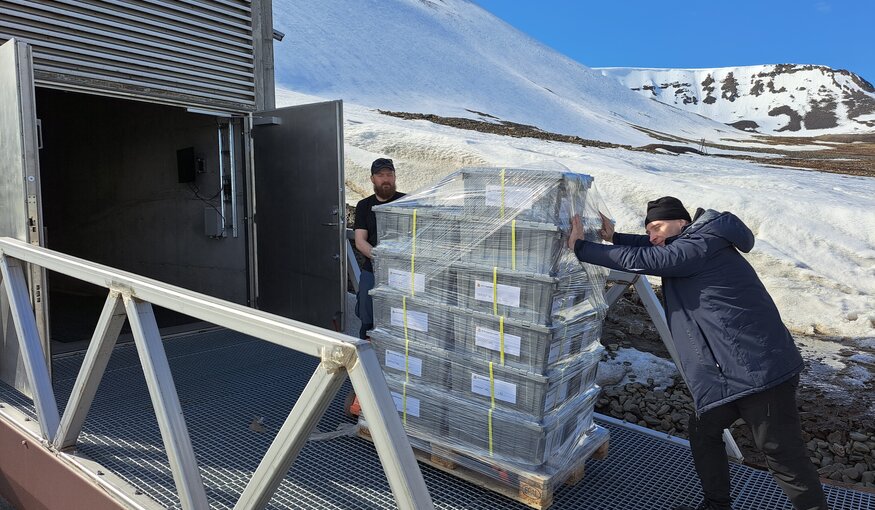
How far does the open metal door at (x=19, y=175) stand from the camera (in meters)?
4.14

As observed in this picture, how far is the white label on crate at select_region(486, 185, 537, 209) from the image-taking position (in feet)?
9.96

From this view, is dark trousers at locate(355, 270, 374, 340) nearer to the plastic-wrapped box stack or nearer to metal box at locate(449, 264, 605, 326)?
the plastic-wrapped box stack

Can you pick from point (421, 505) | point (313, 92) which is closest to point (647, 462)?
point (421, 505)

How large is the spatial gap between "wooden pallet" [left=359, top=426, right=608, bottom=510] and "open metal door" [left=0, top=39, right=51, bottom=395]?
9.82ft

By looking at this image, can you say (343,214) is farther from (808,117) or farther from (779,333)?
(808,117)

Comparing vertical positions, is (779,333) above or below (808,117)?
below

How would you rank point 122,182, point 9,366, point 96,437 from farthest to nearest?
point 122,182, point 9,366, point 96,437

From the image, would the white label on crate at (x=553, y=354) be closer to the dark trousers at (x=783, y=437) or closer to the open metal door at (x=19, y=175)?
the dark trousers at (x=783, y=437)

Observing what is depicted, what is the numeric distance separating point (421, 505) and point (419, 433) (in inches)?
67.0

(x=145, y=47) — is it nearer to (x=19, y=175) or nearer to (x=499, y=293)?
(x=19, y=175)

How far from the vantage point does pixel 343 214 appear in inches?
240

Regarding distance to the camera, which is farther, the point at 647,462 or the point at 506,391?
the point at 647,462

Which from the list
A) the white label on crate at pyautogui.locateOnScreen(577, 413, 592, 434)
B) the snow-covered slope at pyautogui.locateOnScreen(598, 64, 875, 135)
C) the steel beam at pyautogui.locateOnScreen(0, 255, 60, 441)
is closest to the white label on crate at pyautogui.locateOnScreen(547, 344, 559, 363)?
the white label on crate at pyautogui.locateOnScreen(577, 413, 592, 434)

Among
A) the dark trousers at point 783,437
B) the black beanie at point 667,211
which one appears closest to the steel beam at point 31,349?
the black beanie at point 667,211
